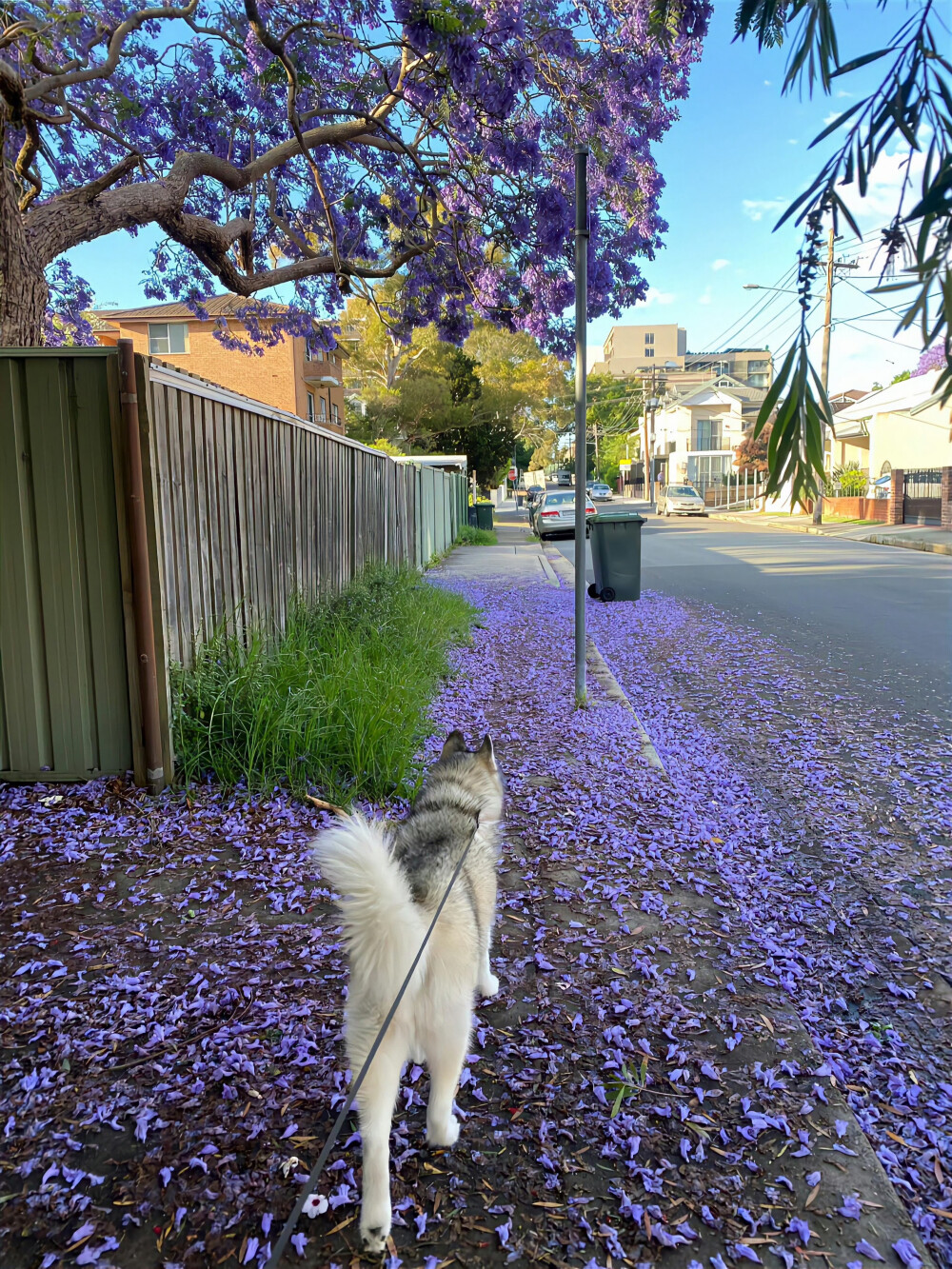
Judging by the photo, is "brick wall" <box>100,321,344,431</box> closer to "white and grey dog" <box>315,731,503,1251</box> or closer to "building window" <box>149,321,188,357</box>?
"building window" <box>149,321,188,357</box>

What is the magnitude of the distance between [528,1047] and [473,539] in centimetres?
2466

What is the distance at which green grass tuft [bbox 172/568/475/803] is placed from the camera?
15.1ft

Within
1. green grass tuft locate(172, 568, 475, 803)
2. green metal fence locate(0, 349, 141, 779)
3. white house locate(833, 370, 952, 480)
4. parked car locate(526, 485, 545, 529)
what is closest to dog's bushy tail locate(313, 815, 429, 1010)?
green grass tuft locate(172, 568, 475, 803)

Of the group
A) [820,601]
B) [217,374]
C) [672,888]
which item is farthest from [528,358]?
[672,888]

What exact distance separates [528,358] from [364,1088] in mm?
44618

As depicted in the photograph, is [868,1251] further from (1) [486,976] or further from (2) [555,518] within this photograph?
(2) [555,518]

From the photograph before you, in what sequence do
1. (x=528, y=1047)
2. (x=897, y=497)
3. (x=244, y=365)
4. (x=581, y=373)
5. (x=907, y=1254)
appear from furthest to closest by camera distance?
(x=244, y=365), (x=897, y=497), (x=581, y=373), (x=528, y=1047), (x=907, y=1254)

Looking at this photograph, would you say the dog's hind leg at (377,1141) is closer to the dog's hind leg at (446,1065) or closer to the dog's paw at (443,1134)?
the dog's hind leg at (446,1065)

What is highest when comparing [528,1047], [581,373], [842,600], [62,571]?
[581,373]

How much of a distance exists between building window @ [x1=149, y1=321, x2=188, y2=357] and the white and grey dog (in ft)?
117

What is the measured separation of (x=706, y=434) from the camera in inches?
2842

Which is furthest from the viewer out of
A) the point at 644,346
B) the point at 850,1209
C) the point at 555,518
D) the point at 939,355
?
the point at 644,346

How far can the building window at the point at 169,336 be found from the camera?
3344cm

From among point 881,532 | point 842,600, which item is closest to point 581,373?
point 842,600
